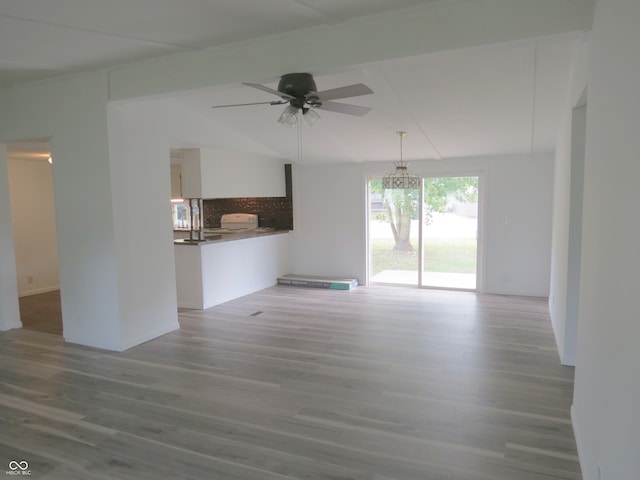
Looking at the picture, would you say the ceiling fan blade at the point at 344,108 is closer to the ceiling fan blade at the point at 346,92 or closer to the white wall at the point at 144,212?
the ceiling fan blade at the point at 346,92

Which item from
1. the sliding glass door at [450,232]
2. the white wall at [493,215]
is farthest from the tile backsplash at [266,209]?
the sliding glass door at [450,232]

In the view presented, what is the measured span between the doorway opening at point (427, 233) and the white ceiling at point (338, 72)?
78cm

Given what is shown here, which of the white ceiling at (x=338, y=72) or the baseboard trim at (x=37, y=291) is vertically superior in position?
the white ceiling at (x=338, y=72)

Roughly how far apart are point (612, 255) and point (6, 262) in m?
5.91

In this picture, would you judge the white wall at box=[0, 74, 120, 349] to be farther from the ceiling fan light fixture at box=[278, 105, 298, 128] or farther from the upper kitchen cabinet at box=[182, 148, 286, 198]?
the ceiling fan light fixture at box=[278, 105, 298, 128]

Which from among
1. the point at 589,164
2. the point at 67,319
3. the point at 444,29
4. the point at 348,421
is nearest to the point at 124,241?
the point at 67,319

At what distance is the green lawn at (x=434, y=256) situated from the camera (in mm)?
7180

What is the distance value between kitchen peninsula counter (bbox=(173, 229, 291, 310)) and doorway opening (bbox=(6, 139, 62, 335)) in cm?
205

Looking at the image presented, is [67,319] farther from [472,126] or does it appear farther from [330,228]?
[472,126]

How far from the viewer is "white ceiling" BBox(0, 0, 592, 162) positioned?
278 centimetres

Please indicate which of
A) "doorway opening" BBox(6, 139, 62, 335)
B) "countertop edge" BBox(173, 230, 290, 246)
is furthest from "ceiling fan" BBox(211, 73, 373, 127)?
"doorway opening" BBox(6, 139, 62, 335)

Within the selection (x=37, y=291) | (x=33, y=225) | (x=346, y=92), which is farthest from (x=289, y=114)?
(x=37, y=291)

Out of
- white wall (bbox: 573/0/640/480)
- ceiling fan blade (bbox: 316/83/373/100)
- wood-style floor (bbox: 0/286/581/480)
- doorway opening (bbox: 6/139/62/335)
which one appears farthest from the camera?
doorway opening (bbox: 6/139/62/335)

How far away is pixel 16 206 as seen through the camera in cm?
692
